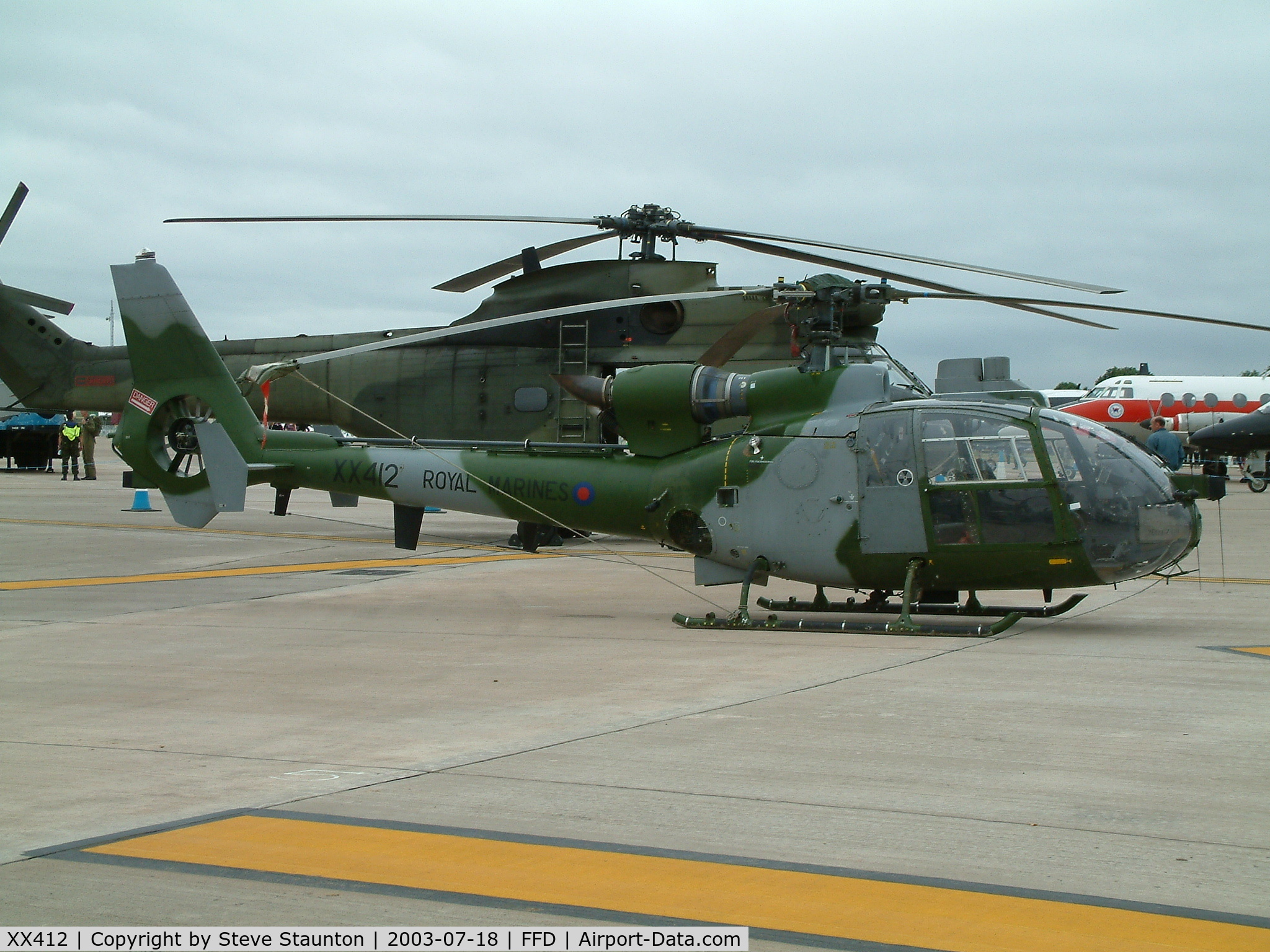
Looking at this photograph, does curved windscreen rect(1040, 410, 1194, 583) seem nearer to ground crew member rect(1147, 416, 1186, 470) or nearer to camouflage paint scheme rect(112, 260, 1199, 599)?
camouflage paint scheme rect(112, 260, 1199, 599)

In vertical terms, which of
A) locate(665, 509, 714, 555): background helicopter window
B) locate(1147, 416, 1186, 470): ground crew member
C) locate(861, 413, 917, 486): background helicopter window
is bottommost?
locate(665, 509, 714, 555): background helicopter window

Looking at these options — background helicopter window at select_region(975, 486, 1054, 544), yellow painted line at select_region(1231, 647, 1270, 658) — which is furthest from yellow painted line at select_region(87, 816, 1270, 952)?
background helicopter window at select_region(975, 486, 1054, 544)

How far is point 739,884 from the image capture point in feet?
13.1

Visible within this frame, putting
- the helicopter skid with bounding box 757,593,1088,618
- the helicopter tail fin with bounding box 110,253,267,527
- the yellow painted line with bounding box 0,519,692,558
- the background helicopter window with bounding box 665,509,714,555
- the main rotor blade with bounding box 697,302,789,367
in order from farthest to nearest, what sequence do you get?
1. the yellow painted line with bounding box 0,519,692,558
2. the helicopter tail fin with bounding box 110,253,267,527
3. the background helicopter window with bounding box 665,509,714,555
4. the helicopter skid with bounding box 757,593,1088,618
5. the main rotor blade with bounding box 697,302,789,367

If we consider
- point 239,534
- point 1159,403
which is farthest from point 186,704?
point 1159,403

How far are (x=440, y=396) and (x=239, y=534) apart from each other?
19.5 ft

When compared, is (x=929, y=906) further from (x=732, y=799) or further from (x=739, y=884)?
(x=732, y=799)

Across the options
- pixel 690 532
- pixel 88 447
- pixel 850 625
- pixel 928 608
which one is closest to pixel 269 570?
pixel 690 532

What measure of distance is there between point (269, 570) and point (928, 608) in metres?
9.43

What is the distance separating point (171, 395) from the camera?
1316 centimetres

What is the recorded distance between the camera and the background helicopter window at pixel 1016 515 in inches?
387

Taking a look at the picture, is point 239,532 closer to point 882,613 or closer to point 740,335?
point 740,335

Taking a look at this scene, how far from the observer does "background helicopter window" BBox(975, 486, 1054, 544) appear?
9.84m

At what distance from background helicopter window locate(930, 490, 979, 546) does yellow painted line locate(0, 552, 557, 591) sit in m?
6.04
